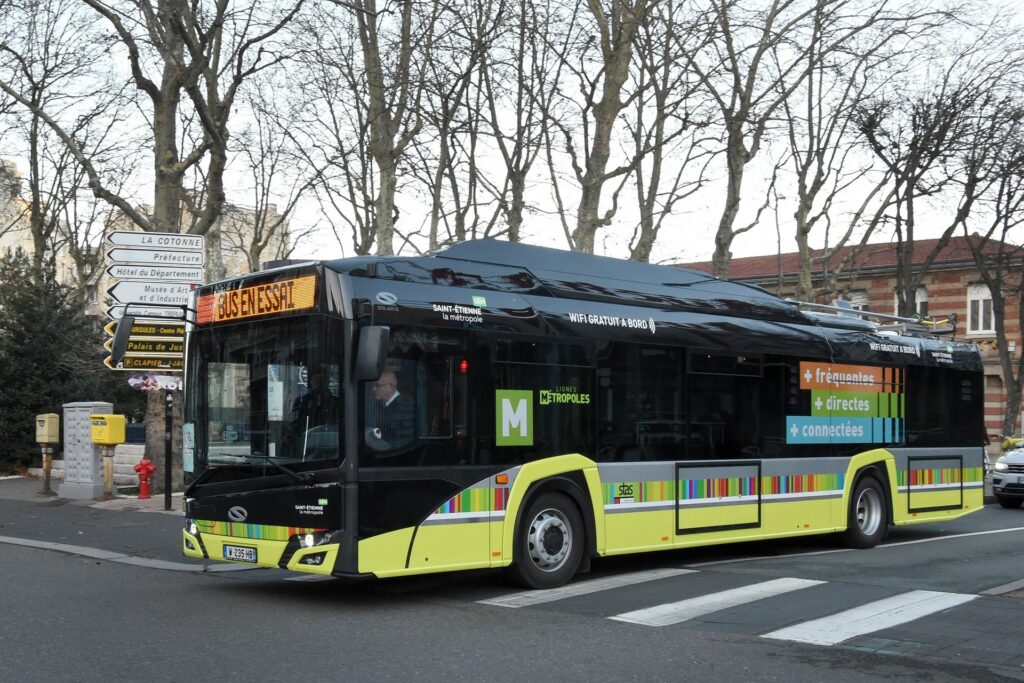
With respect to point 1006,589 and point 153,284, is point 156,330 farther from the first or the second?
point 1006,589

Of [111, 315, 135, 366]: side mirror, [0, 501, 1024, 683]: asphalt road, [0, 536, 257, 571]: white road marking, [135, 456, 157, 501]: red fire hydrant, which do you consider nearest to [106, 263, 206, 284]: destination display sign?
[135, 456, 157, 501]: red fire hydrant

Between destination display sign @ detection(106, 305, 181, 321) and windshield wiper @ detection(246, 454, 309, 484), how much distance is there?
295 inches

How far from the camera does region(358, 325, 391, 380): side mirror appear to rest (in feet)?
28.4

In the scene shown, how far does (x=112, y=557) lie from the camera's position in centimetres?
1293

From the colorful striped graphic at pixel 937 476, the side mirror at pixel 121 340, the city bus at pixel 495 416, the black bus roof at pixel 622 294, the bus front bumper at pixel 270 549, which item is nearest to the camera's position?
the bus front bumper at pixel 270 549

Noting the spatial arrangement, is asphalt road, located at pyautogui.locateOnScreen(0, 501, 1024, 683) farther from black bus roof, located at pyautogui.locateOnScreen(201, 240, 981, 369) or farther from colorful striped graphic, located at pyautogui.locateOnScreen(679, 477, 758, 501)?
black bus roof, located at pyautogui.locateOnScreen(201, 240, 981, 369)

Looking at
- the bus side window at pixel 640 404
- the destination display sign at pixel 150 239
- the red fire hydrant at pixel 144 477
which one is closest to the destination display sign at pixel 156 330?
the destination display sign at pixel 150 239

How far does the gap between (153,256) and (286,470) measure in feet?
28.7

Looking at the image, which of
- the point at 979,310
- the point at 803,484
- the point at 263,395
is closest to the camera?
the point at 263,395

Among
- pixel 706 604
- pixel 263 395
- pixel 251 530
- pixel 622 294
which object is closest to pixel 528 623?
pixel 706 604

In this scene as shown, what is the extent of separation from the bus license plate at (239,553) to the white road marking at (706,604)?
3.04 m

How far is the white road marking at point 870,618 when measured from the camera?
8.09 m

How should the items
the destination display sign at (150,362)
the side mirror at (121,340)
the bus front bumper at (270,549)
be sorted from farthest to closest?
the destination display sign at (150,362)
the side mirror at (121,340)
the bus front bumper at (270,549)

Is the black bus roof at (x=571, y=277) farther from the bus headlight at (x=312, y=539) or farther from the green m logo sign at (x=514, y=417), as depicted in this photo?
the bus headlight at (x=312, y=539)
